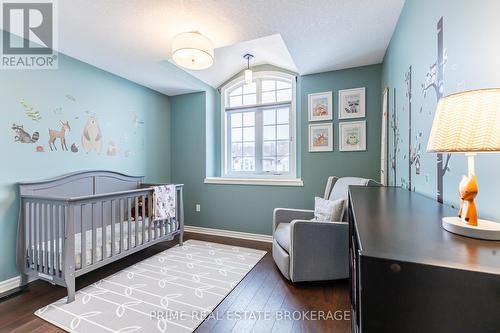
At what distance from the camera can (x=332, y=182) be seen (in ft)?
8.87

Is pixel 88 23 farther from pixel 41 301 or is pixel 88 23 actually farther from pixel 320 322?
pixel 320 322

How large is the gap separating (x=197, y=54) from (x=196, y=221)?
2639 mm

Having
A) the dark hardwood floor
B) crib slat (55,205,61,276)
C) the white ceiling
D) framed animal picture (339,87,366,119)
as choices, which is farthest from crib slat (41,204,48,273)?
framed animal picture (339,87,366,119)

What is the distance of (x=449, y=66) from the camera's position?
1062mm

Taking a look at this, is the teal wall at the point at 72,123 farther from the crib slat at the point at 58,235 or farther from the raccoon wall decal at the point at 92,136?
the crib slat at the point at 58,235

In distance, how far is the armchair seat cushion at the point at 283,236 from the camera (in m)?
2.19

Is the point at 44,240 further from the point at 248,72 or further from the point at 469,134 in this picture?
the point at 469,134

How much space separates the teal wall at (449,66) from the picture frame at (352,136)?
3.06 ft

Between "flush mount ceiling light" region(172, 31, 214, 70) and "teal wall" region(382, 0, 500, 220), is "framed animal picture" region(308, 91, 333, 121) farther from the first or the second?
"flush mount ceiling light" region(172, 31, 214, 70)

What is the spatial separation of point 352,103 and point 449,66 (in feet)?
6.29

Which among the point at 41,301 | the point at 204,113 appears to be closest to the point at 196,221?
the point at 204,113

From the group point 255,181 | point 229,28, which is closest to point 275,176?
point 255,181

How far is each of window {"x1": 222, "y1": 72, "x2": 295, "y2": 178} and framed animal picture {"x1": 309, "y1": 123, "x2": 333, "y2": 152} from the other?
1.08ft

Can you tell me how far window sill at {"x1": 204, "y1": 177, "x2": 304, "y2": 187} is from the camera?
3.20 metres
